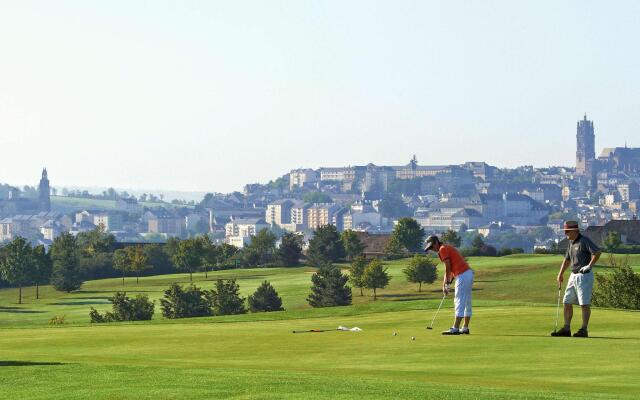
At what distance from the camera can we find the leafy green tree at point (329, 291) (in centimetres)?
8600

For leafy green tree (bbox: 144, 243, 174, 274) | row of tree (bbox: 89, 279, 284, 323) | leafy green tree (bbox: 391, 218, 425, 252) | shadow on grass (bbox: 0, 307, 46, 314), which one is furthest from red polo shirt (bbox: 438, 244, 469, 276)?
leafy green tree (bbox: 144, 243, 174, 274)

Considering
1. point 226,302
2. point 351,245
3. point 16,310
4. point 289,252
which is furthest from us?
point 289,252

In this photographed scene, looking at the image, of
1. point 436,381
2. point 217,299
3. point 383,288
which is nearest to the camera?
point 436,381

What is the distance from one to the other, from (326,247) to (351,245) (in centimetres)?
285

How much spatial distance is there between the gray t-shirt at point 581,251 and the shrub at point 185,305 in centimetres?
5439

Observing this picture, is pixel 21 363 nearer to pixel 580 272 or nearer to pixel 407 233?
pixel 580 272

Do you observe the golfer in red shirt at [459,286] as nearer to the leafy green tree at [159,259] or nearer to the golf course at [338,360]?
the golf course at [338,360]

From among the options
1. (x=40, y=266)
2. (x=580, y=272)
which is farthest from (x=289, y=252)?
(x=580, y=272)

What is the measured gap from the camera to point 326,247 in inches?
5281

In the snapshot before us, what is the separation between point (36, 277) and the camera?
11638cm

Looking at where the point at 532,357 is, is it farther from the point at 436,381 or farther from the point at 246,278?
the point at 246,278

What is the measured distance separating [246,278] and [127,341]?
97.7 meters

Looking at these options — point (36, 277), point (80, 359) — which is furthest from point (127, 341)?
point (36, 277)

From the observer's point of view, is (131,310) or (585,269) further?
(131,310)
